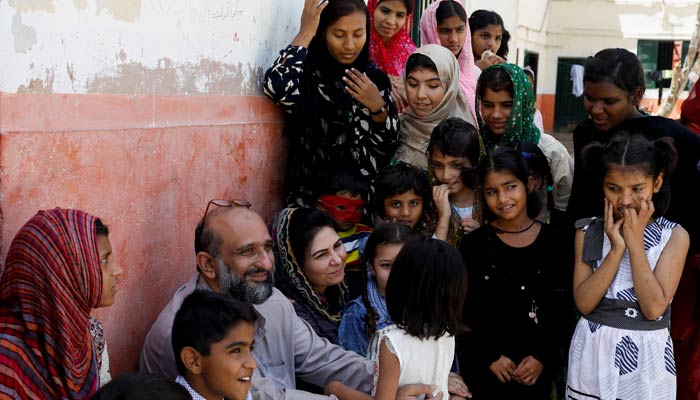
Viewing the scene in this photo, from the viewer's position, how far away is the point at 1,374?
2.38m

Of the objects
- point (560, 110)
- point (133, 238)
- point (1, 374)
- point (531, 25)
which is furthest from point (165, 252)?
point (560, 110)

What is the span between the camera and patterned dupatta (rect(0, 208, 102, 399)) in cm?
242

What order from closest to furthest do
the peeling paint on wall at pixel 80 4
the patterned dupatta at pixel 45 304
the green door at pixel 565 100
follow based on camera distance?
the patterned dupatta at pixel 45 304
the peeling paint on wall at pixel 80 4
the green door at pixel 565 100

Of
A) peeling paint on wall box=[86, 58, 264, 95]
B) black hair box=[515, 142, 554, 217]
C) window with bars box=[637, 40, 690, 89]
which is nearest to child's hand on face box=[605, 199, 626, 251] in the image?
black hair box=[515, 142, 554, 217]

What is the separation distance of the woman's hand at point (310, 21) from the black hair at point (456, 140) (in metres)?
0.78

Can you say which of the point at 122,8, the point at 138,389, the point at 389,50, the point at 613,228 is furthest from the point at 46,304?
the point at 389,50

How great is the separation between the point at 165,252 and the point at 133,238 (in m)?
0.29

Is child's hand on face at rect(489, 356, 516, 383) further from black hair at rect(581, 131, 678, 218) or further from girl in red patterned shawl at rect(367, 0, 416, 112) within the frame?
girl in red patterned shawl at rect(367, 0, 416, 112)

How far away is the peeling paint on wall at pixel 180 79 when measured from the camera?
10.3 ft

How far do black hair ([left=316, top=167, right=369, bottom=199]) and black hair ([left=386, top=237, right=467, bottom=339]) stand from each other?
1163 millimetres

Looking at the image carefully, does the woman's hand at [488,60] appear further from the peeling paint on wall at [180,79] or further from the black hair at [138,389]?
the black hair at [138,389]

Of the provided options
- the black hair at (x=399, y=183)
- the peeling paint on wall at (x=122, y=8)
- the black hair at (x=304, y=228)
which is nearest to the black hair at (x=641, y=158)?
the black hair at (x=399, y=183)

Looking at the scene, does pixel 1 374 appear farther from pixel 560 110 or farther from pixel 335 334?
pixel 560 110

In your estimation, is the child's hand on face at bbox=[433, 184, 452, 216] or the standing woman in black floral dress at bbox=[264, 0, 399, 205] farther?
the standing woman in black floral dress at bbox=[264, 0, 399, 205]
